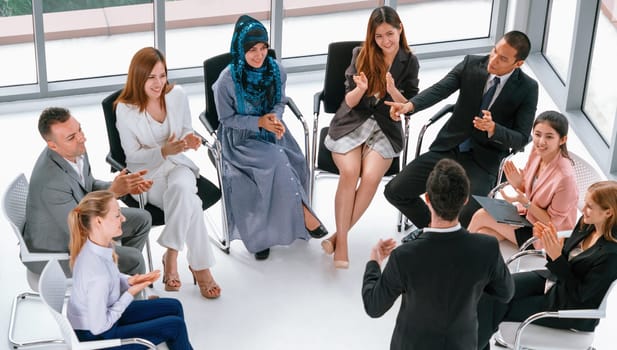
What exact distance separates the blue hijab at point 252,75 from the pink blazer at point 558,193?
1.67m

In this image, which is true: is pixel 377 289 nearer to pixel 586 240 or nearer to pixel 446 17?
pixel 586 240

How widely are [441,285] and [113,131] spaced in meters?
2.44

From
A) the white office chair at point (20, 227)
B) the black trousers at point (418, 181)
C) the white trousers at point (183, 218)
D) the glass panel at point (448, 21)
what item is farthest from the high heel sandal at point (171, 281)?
the glass panel at point (448, 21)

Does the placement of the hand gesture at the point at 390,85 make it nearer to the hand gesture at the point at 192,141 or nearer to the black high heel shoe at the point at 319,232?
the black high heel shoe at the point at 319,232

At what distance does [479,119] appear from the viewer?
6.00m

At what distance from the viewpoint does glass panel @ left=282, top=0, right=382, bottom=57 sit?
8.53 metres

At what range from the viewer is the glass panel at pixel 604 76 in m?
7.63

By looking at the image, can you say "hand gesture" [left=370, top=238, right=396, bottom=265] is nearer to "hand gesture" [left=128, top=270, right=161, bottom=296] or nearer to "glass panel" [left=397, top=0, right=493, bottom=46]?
"hand gesture" [left=128, top=270, right=161, bottom=296]

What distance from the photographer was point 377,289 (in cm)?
438

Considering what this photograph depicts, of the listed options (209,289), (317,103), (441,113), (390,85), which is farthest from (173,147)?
(441,113)

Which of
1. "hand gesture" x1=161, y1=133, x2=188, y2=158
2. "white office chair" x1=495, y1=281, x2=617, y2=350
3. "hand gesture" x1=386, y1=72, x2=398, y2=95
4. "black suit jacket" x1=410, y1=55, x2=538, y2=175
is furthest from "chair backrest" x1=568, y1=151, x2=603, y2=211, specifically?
A: "hand gesture" x1=161, y1=133, x2=188, y2=158

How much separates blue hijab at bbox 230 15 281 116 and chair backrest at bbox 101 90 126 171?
71 cm

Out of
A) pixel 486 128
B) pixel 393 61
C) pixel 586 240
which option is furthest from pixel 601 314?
pixel 393 61

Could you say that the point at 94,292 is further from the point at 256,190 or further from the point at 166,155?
the point at 256,190
